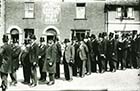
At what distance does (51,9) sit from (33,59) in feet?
4.52

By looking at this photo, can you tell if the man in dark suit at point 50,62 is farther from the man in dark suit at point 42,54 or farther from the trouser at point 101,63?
the trouser at point 101,63

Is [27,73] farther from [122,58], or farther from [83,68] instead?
[122,58]

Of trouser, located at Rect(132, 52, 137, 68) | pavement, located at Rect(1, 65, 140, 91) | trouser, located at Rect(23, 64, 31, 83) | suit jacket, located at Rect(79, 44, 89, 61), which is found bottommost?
pavement, located at Rect(1, 65, 140, 91)

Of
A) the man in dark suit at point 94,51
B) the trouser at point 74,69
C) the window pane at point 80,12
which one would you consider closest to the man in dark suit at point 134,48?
the man in dark suit at point 94,51

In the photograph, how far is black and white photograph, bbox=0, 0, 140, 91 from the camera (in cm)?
664

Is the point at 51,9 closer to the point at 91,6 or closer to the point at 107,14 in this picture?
the point at 91,6

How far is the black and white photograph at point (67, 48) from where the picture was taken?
6.64 metres

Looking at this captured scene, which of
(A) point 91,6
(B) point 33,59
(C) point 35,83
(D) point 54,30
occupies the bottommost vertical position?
(C) point 35,83

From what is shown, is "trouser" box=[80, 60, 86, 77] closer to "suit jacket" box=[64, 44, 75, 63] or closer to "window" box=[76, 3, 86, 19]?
"suit jacket" box=[64, 44, 75, 63]

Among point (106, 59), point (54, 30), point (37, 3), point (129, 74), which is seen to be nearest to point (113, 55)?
point (106, 59)

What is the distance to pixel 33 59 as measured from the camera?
671 centimetres

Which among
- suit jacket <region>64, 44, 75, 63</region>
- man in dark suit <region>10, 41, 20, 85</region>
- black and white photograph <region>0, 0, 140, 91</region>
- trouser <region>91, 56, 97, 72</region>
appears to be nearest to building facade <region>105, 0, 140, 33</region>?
black and white photograph <region>0, 0, 140, 91</region>

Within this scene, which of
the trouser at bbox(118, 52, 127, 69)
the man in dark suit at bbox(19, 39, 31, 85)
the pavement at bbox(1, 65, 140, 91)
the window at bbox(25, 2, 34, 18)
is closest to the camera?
the pavement at bbox(1, 65, 140, 91)

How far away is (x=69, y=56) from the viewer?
7223 mm
